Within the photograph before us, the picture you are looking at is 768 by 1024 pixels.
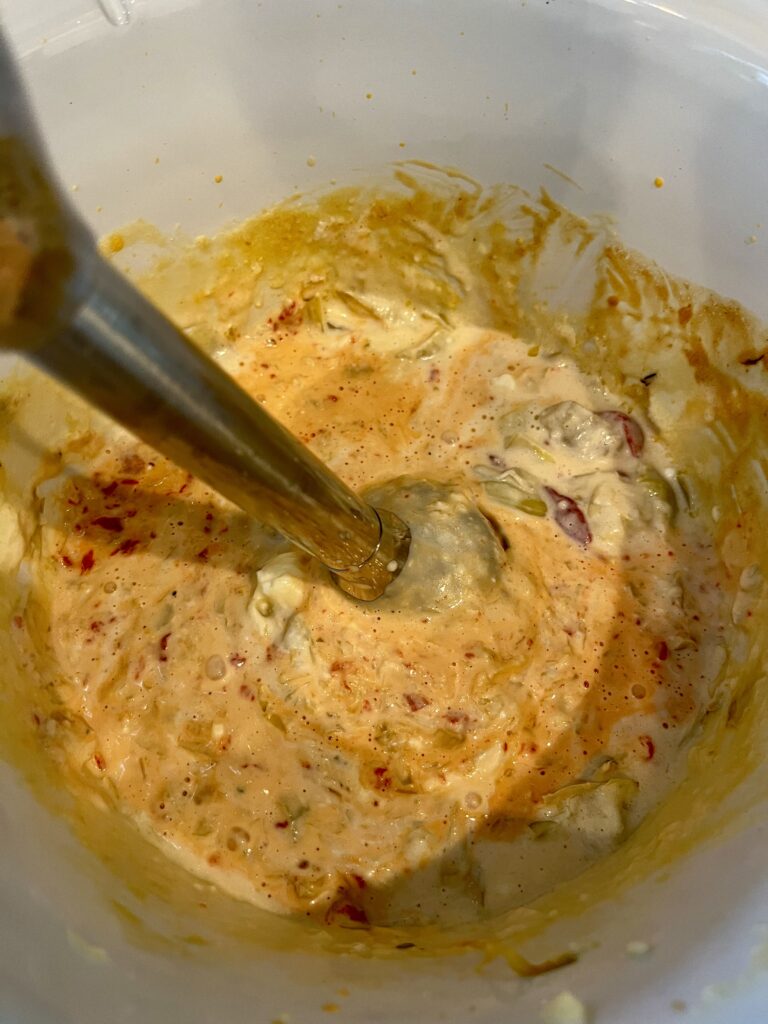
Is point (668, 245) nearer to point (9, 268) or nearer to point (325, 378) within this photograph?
point (325, 378)

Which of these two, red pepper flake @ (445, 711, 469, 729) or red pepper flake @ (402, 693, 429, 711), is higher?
red pepper flake @ (445, 711, 469, 729)

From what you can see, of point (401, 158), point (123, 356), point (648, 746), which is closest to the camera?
point (123, 356)

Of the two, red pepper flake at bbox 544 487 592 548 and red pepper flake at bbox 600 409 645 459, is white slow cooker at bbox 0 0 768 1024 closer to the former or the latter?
red pepper flake at bbox 600 409 645 459

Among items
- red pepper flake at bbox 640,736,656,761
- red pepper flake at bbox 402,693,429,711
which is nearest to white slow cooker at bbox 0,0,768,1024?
red pepper flake at bbox 640,736,656,761

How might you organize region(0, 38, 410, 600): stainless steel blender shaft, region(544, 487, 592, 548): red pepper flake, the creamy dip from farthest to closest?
region(544, 487, 592, 548): red pepper flake < the creamy dip < region(0, 38, 410, 600): stainless steel blender shaft

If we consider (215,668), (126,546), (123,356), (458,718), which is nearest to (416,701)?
(458,718)

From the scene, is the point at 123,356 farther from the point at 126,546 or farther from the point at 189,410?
the point at 126,546

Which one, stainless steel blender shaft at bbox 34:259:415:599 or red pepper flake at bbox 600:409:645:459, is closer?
stainless steel blender shaft at bbox 34:259:415:599
